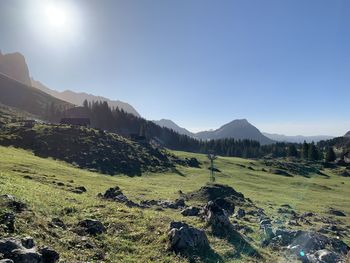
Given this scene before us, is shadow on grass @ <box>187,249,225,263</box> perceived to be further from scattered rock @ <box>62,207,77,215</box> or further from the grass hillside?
the grass hillside

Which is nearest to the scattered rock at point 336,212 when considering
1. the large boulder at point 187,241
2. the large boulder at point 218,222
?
the large boulder at point 218,222

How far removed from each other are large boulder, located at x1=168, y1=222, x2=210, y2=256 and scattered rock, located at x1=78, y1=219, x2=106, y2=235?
4246 mm

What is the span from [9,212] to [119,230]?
666 cm

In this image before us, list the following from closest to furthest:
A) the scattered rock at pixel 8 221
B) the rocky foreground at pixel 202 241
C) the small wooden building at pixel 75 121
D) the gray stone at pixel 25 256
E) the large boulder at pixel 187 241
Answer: the gray stone at pixel 25 256, the rocky foreground at pixel 202 241, the scattered rock at pixel 8 221, the large boulder at pixel 187 241, the small wooden building at pixel 75 121

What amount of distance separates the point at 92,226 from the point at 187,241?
226 inches

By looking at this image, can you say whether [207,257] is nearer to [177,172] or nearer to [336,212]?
[336,212]

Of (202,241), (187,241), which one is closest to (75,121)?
(202,241)

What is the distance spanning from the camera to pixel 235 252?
21.4m

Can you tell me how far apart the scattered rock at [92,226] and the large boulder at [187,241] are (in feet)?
13.9

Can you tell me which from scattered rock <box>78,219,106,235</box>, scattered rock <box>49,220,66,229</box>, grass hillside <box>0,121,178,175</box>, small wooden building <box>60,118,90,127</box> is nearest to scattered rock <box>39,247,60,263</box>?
scattered rock <box>49,220,66,229</box>

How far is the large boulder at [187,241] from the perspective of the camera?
19906 millimetres

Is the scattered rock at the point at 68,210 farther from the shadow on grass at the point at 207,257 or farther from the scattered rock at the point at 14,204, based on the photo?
the shadow on grass at the point at 207,257

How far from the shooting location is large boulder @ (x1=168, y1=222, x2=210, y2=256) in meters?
19.9

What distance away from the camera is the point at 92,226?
21625 mm
